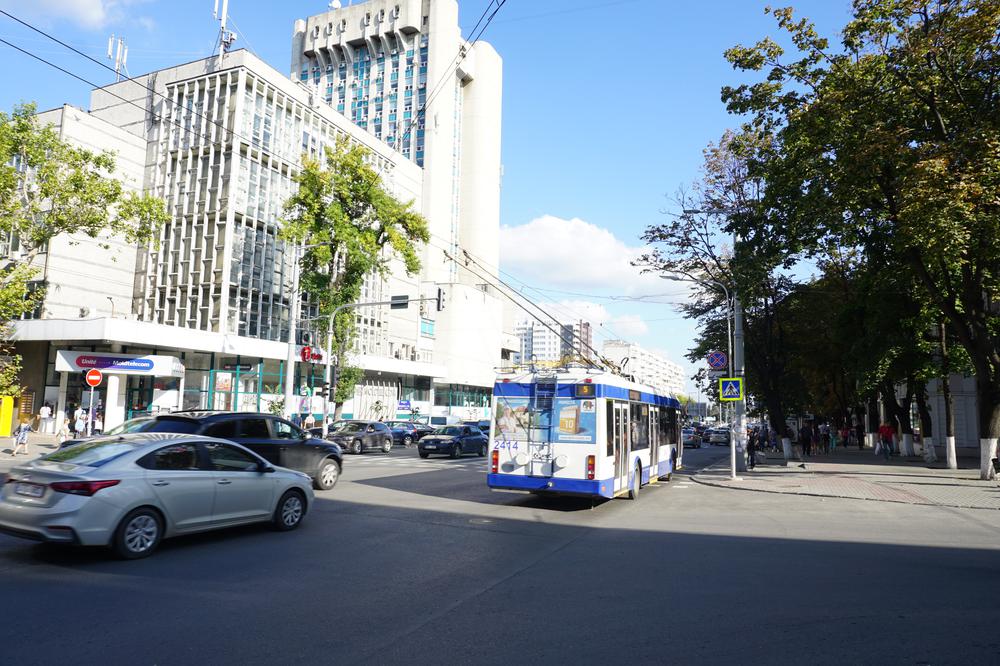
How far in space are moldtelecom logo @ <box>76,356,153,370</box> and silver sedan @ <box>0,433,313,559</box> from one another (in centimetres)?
2782

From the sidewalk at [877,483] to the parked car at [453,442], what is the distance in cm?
1086

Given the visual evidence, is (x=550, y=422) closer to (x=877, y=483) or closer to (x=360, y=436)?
(x=877, y=483)

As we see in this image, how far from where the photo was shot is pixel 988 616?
626 cm

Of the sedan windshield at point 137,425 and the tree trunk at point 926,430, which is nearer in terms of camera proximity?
the sedan windshield at point 137,425

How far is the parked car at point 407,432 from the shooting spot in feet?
137

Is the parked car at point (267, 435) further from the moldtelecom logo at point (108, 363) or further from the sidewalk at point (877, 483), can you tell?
the moldtelecom logo at point (108, 363)

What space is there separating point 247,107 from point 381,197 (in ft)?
42.3

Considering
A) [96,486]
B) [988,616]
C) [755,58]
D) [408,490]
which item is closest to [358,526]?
[96,486]

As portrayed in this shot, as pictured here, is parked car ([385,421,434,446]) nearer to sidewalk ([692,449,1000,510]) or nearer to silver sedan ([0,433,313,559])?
sidewalk ([692,449,1000,510])

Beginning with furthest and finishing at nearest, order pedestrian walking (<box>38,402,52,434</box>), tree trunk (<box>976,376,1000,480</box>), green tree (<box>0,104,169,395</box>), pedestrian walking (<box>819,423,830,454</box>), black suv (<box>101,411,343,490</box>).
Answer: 1. pedestrian walking (<box>819,423,830,454</box>)
2. pedestrian walking (<box>38,402,52,434</box>)
3. green tree (<box>0,104,169,395</box>)
4. tree trunk (<box>976,376,1000,480</box>)
5. black suv (<box>101,411,343,490</box>)

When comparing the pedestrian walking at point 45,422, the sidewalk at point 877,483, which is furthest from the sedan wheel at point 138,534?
the pedestrian walking at point 45,422

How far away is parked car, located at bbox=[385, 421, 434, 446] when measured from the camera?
41844 millimetres

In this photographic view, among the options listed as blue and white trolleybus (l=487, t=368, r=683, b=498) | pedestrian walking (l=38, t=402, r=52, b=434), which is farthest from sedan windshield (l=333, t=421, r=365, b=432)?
blue and white trolleybus (l=487, t=368, r=683, b=498)

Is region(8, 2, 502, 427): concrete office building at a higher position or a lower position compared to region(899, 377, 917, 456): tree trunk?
higher
